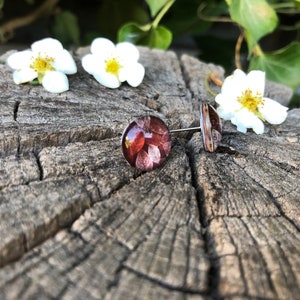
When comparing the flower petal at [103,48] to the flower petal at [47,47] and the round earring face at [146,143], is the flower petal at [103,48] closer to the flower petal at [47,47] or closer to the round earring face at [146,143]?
the flower petal at [47,47]

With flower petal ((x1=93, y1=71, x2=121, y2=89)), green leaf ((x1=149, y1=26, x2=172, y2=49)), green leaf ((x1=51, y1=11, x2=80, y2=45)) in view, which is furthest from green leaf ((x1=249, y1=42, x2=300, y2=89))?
green leaf ((x1=51, y1=11, x2=80, y2=45))

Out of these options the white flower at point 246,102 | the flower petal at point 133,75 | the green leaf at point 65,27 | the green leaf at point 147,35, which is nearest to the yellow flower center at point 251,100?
the white flower at point 246,102

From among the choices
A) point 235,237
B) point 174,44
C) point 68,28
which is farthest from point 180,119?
point 174,44

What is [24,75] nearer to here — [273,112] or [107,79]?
[107,79]

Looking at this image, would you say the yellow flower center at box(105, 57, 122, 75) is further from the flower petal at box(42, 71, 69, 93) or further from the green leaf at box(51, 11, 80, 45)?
the green leaf at box(51, 11, 80, 45)

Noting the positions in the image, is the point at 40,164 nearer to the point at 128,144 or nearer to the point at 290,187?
the point at 128,144

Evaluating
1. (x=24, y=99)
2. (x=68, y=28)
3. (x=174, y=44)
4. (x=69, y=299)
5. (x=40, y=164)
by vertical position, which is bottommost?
(x=69, y=299)
